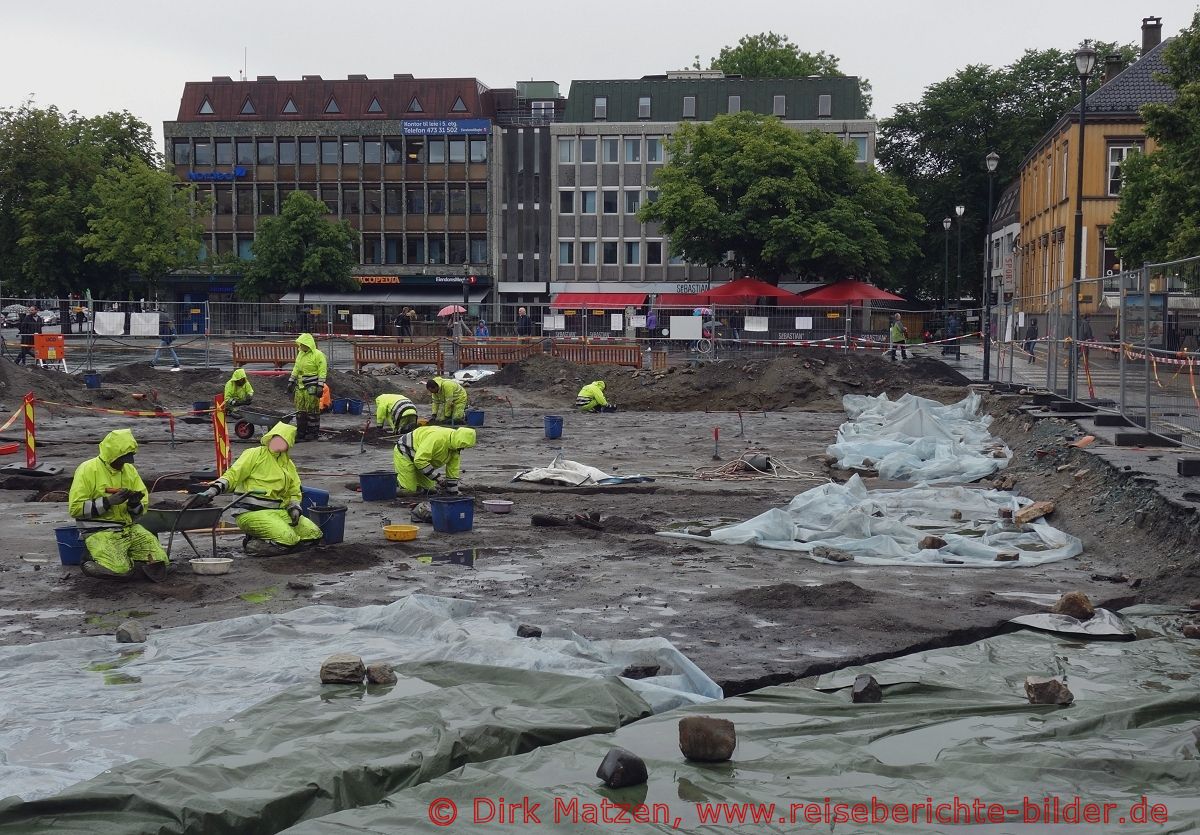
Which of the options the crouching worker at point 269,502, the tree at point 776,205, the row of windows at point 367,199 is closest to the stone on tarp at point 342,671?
the crouching worker at point 269,502

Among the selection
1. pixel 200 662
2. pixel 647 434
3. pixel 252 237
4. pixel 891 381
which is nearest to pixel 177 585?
pixel 200 662

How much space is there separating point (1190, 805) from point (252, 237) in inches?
2948

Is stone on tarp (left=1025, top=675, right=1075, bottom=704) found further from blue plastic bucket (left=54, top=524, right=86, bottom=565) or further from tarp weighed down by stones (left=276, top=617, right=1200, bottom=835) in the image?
blue plastic bucket (left=54, top=524, right=86, bottom=565)

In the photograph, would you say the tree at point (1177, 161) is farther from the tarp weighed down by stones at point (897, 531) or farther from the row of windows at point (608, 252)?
the row of windows at point (608, 252)

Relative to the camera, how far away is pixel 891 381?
33.2 m

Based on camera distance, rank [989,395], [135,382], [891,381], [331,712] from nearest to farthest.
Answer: [331,712] → [989,395] → [135,382] → [891,381]

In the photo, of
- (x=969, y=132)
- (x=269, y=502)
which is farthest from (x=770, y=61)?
(x=269, y=502)

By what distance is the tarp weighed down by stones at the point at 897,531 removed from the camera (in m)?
11.8

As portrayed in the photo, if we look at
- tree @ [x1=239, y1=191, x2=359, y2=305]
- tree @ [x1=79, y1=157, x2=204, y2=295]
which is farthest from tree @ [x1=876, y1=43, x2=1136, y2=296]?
tree @ [x1=79, y1=157, x2=204, y2=295]

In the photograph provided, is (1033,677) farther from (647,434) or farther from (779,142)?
(779,142)

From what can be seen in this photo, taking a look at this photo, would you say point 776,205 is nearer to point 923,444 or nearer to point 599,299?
point 599,299

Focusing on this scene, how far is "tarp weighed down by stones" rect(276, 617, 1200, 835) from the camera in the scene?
215 inches

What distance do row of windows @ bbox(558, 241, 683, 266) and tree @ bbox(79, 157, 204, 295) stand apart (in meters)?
21.2

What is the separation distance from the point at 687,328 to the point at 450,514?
25.4m
